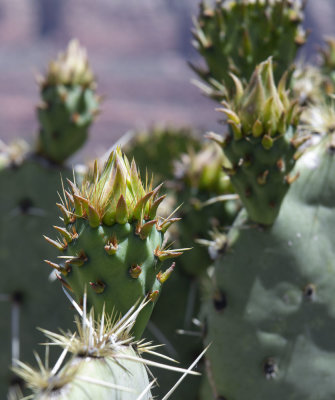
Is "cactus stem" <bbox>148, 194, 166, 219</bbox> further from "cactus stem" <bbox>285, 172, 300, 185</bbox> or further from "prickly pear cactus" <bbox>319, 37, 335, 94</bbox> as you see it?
"prickly pear cactus" <bbox>319, 37, 335, 94</bbox>

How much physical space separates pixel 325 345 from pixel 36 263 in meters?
1.14

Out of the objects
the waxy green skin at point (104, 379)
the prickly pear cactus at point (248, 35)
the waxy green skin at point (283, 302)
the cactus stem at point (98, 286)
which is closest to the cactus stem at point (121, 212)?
the cactus stem at point (98, 286)

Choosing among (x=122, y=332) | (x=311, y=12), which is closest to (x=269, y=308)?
(x=122, y=332)

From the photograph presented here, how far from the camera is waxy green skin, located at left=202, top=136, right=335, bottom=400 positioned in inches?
58.5

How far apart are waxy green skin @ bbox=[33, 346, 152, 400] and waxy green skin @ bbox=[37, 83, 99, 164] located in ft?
4.29

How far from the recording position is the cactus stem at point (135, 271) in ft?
3.64

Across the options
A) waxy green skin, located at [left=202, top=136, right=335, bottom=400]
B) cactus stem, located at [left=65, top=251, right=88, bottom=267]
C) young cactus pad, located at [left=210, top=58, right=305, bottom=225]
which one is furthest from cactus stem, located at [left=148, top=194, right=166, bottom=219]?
waxy green skin, located at [left=202, top=136, right=335, bottom=400]

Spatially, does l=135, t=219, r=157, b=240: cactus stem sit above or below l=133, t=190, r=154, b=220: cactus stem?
below

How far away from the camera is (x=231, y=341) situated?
1527mm

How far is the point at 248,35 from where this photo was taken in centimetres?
184

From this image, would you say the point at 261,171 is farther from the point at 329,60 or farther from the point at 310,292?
the point at 329,60

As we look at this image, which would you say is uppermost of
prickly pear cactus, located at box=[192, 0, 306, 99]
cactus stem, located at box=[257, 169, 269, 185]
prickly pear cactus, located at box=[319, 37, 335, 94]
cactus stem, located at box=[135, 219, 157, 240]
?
prickly pear cactus, located at box=[192, 0, 306, 99]

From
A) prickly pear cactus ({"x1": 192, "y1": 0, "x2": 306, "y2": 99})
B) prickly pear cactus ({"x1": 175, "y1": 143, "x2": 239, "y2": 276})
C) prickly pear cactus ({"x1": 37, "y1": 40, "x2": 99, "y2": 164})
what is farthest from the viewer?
prickly pear cactus ({"x1": 37, "y1": 40, "x2": 99, "y2": 164})

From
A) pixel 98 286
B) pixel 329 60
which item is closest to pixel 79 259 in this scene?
pixel 98 286
